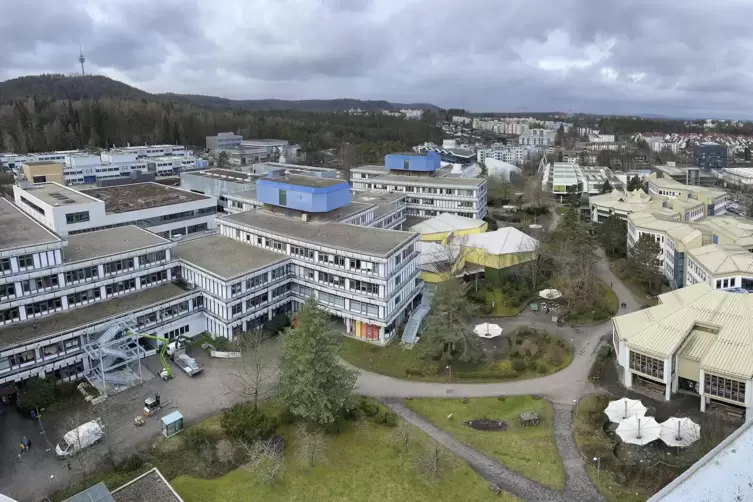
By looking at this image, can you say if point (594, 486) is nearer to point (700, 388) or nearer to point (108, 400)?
point (700, 388)

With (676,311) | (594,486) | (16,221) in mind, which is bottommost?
(594,486)

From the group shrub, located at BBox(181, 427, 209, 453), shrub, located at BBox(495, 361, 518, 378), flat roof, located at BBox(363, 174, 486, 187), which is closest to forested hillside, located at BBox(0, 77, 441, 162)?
flat roof, located at BBox(363, 174, 486, 187)

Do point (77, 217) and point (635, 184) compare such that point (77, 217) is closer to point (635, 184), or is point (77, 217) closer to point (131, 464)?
point (131, 464)

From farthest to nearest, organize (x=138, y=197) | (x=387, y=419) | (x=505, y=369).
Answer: (x=138, y=197), (x=505, y=369), (x=387, y=419)

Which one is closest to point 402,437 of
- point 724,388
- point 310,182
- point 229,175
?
point 724,388


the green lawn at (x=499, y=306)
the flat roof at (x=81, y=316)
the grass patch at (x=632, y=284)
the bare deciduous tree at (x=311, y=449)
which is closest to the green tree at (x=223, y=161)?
the flat roof at (x=81, y=316)

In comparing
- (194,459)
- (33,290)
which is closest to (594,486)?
(194,459)
